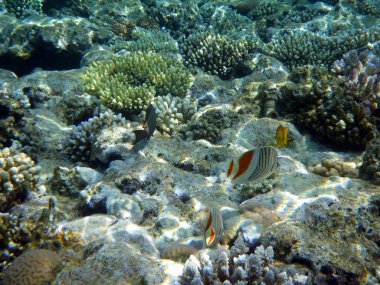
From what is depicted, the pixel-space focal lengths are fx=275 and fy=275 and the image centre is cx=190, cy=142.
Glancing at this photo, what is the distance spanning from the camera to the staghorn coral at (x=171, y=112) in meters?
5.65

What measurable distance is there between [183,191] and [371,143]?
116 inches

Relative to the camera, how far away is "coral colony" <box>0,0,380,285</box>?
2.61 meters

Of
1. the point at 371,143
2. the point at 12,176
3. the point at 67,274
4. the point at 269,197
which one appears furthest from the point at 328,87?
the point at 12,176

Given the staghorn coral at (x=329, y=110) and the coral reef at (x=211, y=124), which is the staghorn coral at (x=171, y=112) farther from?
the staghorn coral at (x=329, y=110)

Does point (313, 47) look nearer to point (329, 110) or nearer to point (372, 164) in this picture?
point (329, 110)

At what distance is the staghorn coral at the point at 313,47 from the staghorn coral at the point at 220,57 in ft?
3.23

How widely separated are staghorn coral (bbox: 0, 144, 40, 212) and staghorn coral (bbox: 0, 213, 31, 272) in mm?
734

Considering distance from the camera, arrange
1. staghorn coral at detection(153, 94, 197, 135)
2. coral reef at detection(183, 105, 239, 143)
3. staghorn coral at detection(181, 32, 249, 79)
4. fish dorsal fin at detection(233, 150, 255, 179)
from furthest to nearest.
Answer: staghorn coral at detection(181, 32, 249, 79)
staghorn coral at detection(153, 94, 197, 135)
coral reef at detection(183, 105, 239, 143)
fish dorsal fin at detection(233, 150, 255, 179)

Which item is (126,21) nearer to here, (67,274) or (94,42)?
(94,42)

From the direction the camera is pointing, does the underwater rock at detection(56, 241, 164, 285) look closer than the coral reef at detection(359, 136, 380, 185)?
Yes

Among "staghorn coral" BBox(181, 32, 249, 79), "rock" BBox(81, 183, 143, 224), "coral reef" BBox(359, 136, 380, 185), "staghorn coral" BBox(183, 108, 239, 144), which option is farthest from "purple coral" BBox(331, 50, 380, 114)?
"rock" BBox(81, 183, 143, 224)

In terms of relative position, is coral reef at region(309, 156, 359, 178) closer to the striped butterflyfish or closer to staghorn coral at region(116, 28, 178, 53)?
the striped butterflyfish

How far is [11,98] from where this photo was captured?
5.79m

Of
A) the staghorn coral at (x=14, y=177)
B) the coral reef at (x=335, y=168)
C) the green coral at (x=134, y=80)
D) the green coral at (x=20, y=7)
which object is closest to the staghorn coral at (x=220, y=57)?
the green coral at (x=134, y=80)
